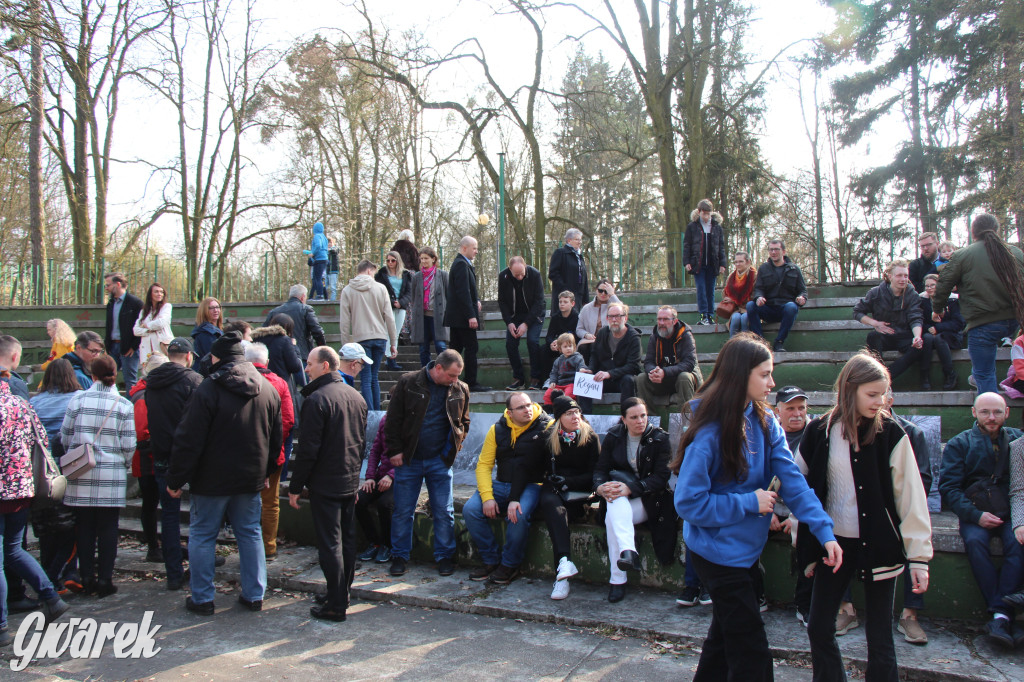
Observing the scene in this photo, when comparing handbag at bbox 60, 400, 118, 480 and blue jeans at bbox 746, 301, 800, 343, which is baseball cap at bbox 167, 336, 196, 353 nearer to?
handbag at bbox 60, 400, 118, 480

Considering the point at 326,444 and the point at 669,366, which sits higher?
the point at 669,366

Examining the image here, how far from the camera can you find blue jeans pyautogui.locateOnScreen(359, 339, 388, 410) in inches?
310

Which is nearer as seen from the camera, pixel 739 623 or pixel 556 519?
pixel 739 623

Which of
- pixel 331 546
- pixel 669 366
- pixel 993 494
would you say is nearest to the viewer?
pixel 993 494

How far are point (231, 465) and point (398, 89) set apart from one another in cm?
1905

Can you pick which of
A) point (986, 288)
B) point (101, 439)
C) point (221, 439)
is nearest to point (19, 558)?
point (101, 439)

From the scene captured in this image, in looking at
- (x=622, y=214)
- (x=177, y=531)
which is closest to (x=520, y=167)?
(x=622, y=214)

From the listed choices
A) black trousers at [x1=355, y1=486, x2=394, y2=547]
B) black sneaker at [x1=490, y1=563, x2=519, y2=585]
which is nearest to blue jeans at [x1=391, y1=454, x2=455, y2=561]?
black trousers at [x1=355, y1=486, x2=394, y2=547]

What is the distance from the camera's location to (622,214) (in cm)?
2386

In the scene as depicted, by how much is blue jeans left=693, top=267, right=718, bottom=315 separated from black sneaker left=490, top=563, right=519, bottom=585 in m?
6.00

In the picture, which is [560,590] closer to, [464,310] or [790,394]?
[790,394]

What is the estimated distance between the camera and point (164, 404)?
5.31m

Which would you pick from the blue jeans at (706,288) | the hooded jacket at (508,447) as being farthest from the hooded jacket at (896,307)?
the hooded jacket at (508,447)

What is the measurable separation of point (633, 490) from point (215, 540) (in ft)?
9.91
